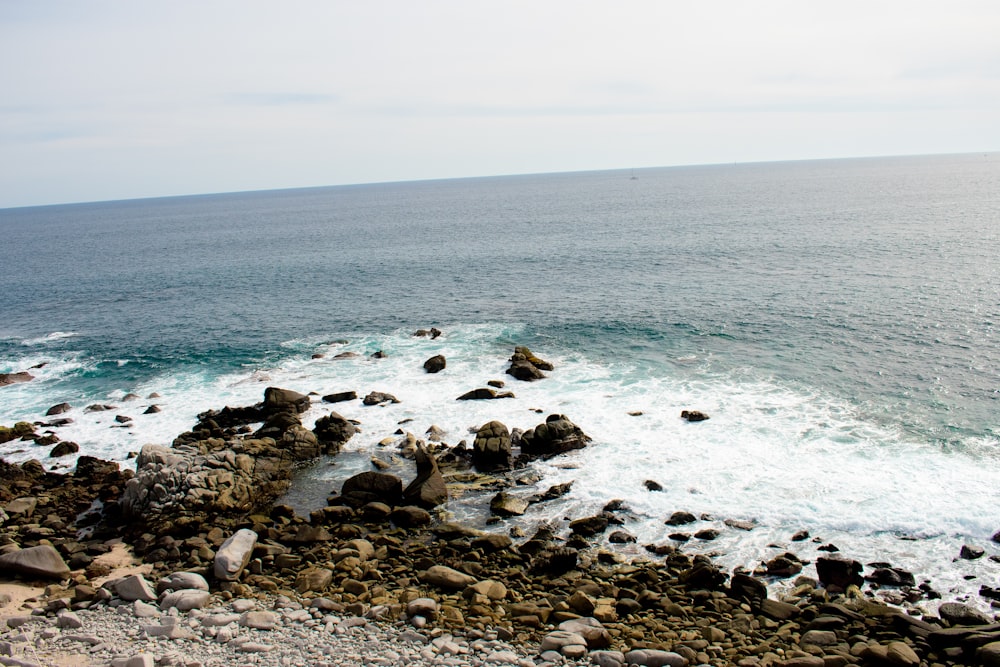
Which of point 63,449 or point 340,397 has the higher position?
point 340,397

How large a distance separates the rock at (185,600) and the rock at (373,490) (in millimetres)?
8554

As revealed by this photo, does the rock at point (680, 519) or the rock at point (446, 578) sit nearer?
the rock at point (446, 578)

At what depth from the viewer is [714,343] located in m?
50.1

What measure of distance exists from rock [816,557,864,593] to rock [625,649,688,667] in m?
7.44

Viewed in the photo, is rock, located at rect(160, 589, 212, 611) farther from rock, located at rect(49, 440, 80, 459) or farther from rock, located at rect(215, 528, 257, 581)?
rock, located at rect(49, 440, 80, 459)

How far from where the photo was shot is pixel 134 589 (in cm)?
2269

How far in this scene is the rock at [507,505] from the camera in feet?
94.5

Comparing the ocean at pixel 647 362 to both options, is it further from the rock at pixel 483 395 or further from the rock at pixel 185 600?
the rock at pixel 185 600

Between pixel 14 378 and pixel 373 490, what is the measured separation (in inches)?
1461

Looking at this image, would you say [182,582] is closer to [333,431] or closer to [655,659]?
[333,431]

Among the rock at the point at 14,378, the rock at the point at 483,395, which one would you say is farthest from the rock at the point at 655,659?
the rock at the point at 14,378

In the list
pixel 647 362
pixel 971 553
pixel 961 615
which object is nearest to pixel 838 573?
pixel 961 615

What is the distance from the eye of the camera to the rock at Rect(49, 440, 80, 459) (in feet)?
121

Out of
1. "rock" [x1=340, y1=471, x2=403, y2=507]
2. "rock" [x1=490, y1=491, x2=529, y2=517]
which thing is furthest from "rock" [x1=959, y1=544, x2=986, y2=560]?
"rock" [x1=340, y1=471, x2=403, y2=507]
